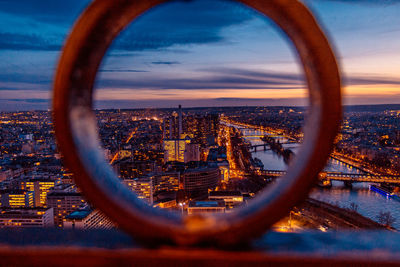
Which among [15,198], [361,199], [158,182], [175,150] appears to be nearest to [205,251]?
[361,199]

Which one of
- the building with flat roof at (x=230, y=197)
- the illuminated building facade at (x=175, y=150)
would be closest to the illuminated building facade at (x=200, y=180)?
the building with flat roof at (x=230, y=197)

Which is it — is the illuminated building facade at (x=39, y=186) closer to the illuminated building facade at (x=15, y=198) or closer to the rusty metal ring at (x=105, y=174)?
the illuminated building facade at (x=15, y=198)

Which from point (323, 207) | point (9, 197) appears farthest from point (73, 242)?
point (9, 197)

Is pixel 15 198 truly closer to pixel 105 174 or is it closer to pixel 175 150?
pixel 175 150

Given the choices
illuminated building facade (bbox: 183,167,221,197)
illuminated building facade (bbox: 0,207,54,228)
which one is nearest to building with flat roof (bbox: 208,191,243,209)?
illuminated building facade (bbox: 183,167,221,197)

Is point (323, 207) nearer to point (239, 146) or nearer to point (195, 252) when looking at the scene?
point (195, 252)

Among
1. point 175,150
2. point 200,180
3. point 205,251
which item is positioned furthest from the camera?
point 175,150
